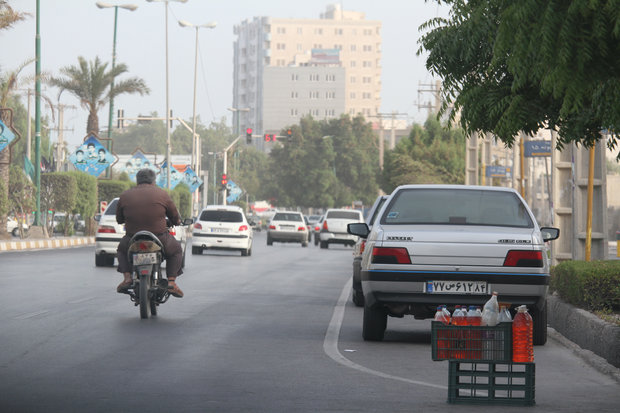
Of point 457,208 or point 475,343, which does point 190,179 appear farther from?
point 475,343

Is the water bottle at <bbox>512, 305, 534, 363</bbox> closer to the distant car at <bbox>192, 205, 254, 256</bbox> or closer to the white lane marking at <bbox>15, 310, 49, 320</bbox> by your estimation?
the white lane marking at <bbox>15, 310, 49, 320</bbox>

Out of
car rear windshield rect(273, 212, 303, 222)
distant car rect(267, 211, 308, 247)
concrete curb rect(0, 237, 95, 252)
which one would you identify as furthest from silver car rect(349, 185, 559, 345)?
car rear windshield rect(273, 212, 303, 222)

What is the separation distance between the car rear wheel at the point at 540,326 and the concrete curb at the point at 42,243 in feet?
96.8

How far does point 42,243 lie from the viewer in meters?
44.5

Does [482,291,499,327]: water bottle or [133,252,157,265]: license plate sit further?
[133,252,157,265]: license plate

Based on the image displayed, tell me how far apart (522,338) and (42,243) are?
37040mm

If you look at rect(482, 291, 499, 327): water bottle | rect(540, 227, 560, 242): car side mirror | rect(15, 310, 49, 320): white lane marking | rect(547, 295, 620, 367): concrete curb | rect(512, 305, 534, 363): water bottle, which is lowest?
rect(15, 310, 49, 320): white lane marking

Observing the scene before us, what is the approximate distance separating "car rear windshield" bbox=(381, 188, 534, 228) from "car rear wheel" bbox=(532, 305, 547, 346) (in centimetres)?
90

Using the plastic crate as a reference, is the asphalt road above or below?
below

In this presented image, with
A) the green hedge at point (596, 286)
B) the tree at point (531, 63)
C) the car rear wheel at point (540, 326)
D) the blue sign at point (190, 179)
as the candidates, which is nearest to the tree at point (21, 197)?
the blue sign at point (190, 179)

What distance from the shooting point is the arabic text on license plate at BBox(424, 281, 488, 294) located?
11.7 meters

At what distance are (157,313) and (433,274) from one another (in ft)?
17.5

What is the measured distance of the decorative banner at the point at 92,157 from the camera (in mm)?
52750

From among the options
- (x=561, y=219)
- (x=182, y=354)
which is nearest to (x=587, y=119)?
(x=182, y=354)
